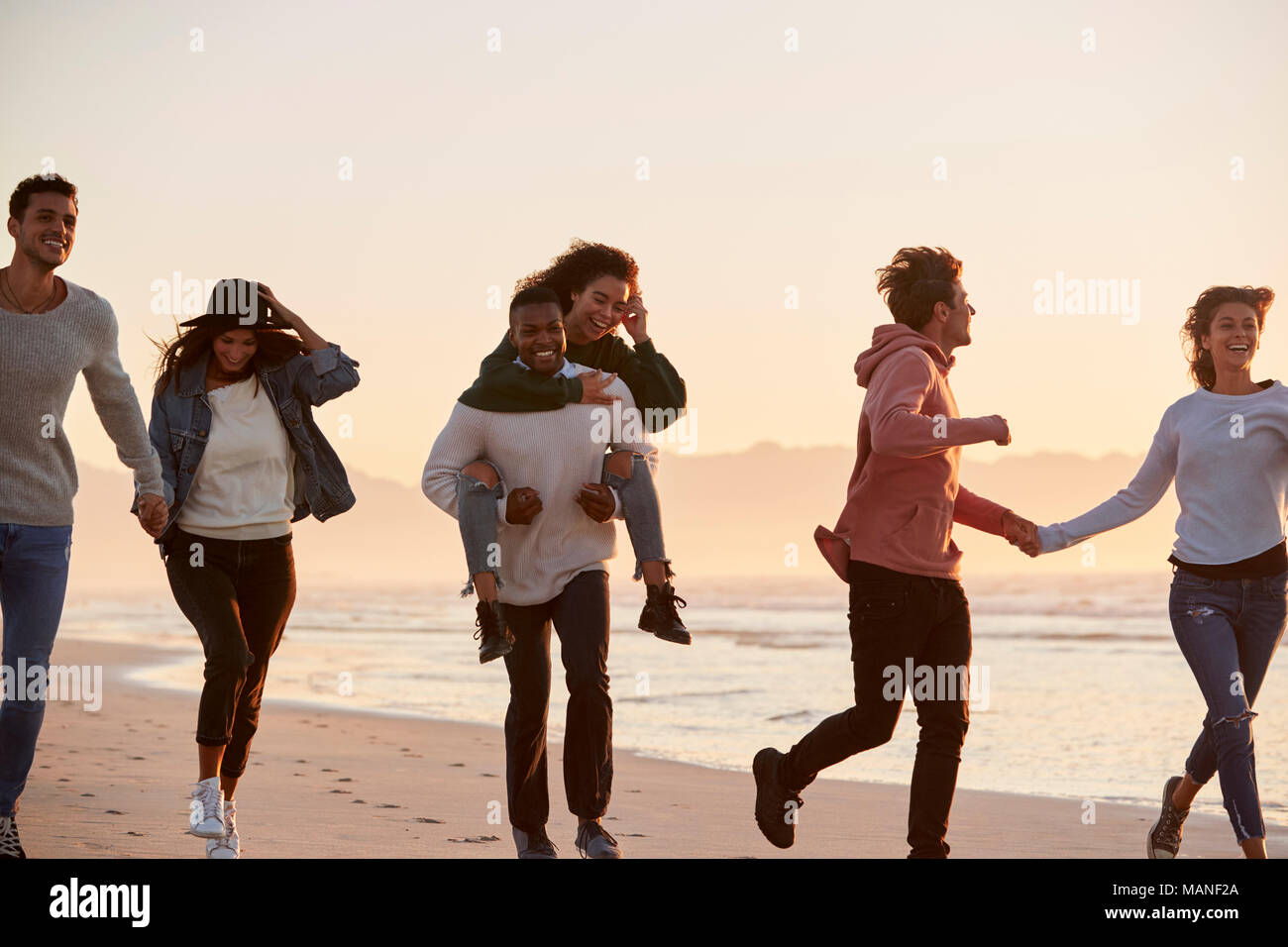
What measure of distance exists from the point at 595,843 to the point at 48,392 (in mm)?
2294

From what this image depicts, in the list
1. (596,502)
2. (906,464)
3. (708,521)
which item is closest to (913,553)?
(906,464)

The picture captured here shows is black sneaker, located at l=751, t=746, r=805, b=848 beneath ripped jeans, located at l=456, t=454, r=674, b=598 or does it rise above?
beneath

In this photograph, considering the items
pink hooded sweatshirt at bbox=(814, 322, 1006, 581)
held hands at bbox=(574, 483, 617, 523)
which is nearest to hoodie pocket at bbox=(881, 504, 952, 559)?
pink hooded sweatshirt at bbox=(814, 322, 1006, 581)

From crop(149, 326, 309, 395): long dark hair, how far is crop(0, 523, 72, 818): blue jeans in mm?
728

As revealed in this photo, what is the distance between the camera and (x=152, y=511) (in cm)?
454

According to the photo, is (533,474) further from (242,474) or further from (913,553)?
(913,553)

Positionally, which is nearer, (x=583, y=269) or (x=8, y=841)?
(x=8, y=841)

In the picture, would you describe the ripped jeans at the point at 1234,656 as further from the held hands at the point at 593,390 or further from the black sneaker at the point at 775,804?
the held hands at the point at 593,390

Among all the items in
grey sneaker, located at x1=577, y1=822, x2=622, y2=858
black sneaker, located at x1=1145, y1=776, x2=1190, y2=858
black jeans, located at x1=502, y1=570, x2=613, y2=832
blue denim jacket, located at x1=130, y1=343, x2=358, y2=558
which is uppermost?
blue denim jacket, located at x1=130, y1=343, x2=358, y2=558

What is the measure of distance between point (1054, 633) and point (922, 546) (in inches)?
733

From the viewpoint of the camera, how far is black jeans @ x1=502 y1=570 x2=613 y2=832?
454 cm

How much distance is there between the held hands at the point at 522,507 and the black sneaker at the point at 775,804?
1195 mm

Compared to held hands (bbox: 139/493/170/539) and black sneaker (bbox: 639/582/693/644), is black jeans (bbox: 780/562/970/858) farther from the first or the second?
held hands (bbox: 139/493/170/539)
